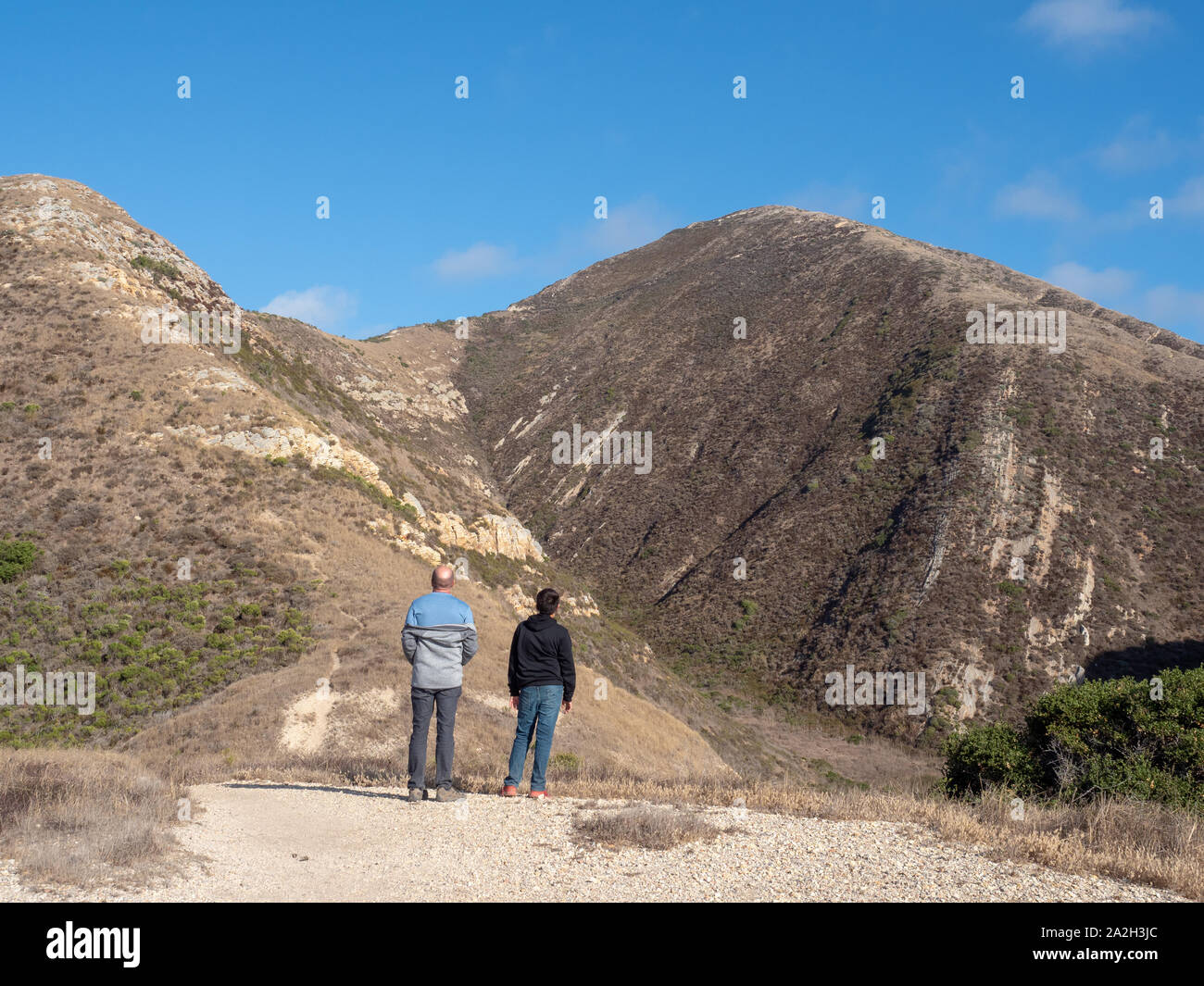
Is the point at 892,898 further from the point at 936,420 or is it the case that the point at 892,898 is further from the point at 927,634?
the point at 936,420

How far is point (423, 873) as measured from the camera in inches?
243

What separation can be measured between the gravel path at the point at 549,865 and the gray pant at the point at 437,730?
21.7 inches

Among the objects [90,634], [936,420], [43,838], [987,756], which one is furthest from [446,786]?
[936,420]

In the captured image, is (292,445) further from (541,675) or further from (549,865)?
(549,865)

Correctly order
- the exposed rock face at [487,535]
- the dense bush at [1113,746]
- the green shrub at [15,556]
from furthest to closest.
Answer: the exposed rock face at [487,535] → the green shrub at [15,556] → the dense bush at [1113,746]

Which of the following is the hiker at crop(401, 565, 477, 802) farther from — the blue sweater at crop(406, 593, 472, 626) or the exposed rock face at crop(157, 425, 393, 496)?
the exposed rock face at crop(157, 425, 393, 496)

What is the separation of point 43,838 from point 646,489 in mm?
61014

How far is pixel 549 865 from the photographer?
249 inches

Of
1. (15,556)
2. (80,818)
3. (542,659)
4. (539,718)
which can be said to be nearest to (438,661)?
(542,659)

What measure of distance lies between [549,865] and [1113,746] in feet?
28.5

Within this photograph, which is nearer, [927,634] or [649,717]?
[649,717]

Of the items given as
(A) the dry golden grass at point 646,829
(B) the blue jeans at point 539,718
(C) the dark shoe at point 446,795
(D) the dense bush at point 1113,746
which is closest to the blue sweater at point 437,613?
(B) the blue jeans at point 539,718

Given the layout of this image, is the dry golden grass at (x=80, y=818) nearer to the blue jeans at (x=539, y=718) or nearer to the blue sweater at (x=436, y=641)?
the blue sweater at (x=436, y=641)

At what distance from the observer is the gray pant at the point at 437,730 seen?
350 inches
